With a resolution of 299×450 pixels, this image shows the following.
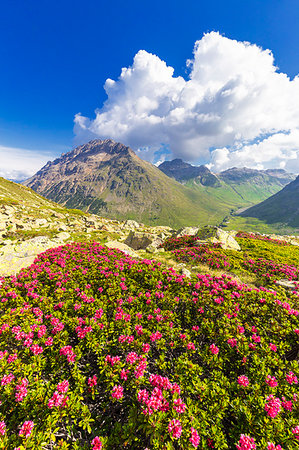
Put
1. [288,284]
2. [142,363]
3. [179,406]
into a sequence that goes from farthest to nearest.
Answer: [288,284], [142,363], [179,406]

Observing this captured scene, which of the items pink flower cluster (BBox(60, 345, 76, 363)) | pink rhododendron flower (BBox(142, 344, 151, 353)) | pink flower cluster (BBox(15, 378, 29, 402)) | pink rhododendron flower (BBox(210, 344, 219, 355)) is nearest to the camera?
pink flower cluster (BBox(15, 378, 29, 402))

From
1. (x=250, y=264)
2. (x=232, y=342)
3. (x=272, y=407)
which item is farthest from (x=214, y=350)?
(x=250, y=264)

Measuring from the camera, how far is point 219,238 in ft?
84.5

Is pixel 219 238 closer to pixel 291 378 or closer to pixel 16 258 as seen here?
pixel 291 378

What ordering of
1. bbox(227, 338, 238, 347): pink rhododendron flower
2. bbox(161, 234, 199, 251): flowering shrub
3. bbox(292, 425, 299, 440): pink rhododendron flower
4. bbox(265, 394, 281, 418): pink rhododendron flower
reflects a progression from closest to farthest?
1. bbox(292, 425, 299, 440): pink rhododendron flower
2. bbox(265, 394, 281, 418): pink rhododendron flower
3. bbox(227, 338, 238, 347): pink rhododendron flower
4. bbox(161, 234, 199, 251): flowering shrub

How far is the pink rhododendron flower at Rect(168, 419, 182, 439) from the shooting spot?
378 centimetres

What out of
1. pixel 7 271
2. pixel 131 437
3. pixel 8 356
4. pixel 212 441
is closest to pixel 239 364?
pixel 212 441

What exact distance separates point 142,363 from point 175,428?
173 cm

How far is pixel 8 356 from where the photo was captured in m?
5.62

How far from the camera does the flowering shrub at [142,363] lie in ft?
13.6

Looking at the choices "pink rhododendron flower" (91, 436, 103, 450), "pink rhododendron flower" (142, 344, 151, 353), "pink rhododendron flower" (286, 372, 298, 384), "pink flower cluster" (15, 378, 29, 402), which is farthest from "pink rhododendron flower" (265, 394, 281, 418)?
"pink flower cluster" (15, 378, 29, 402)

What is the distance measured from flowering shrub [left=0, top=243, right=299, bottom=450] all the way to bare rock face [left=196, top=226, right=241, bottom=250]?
1341 centimetres

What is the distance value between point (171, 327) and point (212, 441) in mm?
3197

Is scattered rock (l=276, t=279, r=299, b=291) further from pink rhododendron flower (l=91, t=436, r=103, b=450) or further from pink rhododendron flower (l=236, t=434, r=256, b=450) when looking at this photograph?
pink rhododendron flower (l=91, t=436, r=103, b=450)
